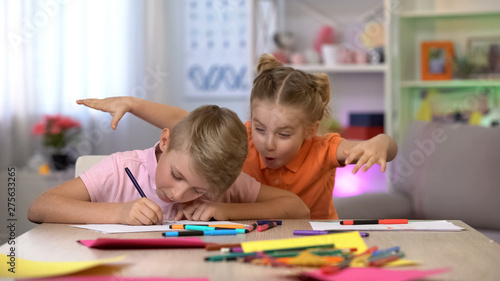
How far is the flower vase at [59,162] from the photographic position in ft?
11.1

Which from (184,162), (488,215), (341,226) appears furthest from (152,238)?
(488,215)

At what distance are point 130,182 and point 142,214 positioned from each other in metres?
0.23

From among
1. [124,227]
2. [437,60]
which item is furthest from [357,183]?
[124,227]

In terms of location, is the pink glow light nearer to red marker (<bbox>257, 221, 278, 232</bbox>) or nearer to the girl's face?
the girl's face

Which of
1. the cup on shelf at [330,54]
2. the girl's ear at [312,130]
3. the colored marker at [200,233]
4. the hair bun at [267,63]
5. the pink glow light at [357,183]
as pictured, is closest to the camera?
the colored marker at [200,233]

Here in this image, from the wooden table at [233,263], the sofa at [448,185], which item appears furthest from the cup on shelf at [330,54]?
the wooden table at [233,263]

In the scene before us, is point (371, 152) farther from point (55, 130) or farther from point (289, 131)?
point (55, 130)

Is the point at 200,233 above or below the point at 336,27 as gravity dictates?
below

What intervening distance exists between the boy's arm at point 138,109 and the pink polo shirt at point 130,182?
0.09m

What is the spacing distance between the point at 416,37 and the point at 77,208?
9.84 ft

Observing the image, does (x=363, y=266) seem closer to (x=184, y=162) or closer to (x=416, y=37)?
(x=184, y=162)

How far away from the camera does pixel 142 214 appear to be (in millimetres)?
1097

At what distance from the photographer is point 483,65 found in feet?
11.6

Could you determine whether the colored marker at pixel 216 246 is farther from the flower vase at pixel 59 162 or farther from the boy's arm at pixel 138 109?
the flower vase at pixel 59 162
